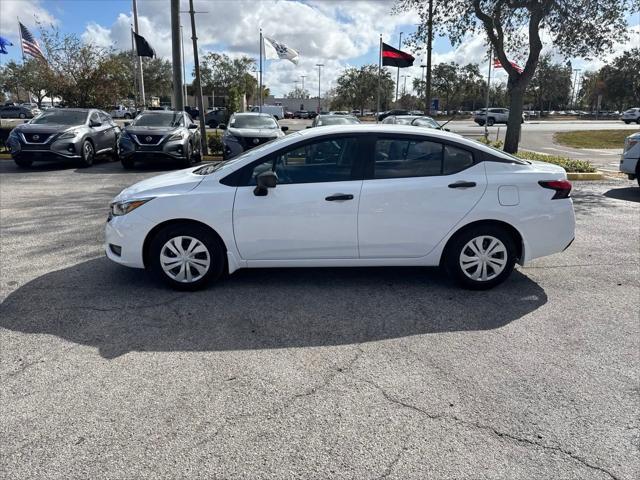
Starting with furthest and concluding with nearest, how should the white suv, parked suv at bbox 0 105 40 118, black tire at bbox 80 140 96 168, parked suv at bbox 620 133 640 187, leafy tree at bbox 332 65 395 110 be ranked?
leafy tree at bbox 332 65 395 110 < parked suv at bbox 0 105 40 118 < the white suv < black tire at bbox 80 140 96 168 < parked suv at bbox 620 133 640 187

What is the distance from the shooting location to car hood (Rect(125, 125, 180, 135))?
44.4ft

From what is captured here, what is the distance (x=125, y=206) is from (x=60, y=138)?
33.7 ft

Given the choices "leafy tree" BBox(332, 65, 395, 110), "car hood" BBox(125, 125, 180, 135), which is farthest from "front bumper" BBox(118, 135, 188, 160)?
"leafy tree" BBox(332, 65, 395, 110)

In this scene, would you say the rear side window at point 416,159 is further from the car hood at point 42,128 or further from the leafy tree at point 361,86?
the leafy tree at point 361,86

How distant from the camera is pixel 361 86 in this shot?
7156 centimetres

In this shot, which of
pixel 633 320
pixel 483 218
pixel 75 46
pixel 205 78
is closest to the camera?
pixel 633 320

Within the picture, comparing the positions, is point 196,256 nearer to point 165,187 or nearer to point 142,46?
point 165,187

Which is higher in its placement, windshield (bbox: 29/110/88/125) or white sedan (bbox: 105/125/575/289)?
windshield (bbox: 29/110/88/125)

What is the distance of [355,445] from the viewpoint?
2.69 m

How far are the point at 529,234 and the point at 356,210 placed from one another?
1.70 meters

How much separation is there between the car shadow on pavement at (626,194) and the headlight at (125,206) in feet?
31.3

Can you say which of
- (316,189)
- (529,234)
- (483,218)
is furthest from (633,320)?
(316,189)

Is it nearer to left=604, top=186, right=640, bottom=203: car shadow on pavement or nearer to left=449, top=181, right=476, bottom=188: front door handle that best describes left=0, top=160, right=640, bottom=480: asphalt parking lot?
left=449, top=181, right=476, bottom=188: front door handle

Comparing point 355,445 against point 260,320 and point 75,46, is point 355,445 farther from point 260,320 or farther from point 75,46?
point 75,46
